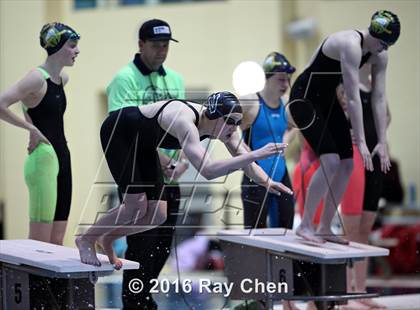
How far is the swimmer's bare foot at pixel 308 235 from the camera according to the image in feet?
22.3

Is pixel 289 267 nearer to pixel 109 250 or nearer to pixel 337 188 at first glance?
pixel 337 188

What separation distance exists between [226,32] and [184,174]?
5994 mm

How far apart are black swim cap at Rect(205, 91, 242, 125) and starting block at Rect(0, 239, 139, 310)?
3.36ft

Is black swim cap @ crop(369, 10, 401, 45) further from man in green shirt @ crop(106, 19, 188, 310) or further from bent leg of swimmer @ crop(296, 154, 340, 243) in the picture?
man in green shirt @ crop(106, 19, 188, 310)

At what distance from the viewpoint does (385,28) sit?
21.7 feet

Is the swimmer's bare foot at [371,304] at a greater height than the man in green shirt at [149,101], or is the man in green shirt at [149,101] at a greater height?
the man in green shirt at [149,101]

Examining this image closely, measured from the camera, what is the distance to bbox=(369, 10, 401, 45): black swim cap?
21.7 ft

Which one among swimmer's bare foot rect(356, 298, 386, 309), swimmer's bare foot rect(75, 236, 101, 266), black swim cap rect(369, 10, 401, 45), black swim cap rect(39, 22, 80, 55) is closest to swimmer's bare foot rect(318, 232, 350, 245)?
swimmer's bare foot rect(356, 298, 386, 309)

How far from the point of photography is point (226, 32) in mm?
13094

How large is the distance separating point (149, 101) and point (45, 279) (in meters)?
1.40

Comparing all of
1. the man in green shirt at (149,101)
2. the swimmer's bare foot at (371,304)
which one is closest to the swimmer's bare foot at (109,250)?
the man in green shirt at (149,101)

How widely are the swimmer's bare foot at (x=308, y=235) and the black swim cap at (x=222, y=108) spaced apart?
1317mm

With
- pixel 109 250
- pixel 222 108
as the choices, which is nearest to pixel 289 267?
pixel 109 250

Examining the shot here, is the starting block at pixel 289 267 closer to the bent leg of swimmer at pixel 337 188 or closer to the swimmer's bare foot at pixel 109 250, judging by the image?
the bent leg of swimmer at pixel 337 188
